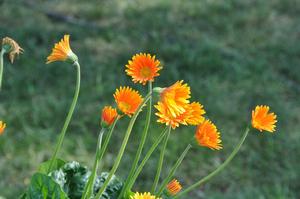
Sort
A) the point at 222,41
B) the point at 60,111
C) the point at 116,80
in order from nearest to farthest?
the point at 60,111 → the point at 116,80 → the point at 222,41

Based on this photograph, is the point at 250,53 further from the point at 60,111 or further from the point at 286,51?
the point at 60,111

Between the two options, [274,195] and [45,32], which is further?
[45,32]

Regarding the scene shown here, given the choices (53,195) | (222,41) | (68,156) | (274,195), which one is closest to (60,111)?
(68,156)

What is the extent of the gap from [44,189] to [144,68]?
0.26m

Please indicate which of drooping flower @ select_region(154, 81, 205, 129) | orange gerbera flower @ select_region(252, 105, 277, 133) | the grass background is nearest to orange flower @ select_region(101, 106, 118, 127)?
drooping flower @ select_region(154, 81, 205, 129)

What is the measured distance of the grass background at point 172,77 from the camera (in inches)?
111

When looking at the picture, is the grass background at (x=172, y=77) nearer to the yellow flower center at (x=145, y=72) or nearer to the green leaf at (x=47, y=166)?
the green leaf at (x=47, y=166)

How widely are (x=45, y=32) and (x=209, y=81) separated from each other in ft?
3.63

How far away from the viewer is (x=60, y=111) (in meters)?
3.11

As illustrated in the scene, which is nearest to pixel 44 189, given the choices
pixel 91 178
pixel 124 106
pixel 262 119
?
pixel 91 178

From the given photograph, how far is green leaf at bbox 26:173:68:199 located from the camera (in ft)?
3.34

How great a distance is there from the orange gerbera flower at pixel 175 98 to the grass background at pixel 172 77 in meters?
1.74

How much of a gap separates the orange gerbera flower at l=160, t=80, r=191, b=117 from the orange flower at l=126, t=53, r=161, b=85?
8cm

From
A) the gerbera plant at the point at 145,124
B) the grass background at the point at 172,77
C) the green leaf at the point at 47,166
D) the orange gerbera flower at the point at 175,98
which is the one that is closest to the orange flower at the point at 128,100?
the gerbera plant at the point at 145,124
